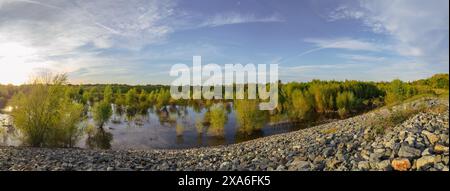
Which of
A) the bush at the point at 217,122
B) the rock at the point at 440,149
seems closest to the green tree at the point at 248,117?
the bush at the point at 217,122

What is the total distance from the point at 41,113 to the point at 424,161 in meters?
15.4

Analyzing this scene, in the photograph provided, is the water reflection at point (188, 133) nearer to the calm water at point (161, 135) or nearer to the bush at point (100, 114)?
the calm water at point (161, 135)

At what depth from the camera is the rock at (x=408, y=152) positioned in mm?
5699

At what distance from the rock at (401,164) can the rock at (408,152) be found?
0.98 feet

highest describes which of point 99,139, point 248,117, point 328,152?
point 328,152

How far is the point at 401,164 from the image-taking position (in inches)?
215

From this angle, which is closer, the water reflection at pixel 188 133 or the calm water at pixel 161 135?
the calm water at pixel 161 135

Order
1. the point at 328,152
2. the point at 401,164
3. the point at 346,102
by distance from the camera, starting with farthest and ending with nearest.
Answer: the point at 346,102 < the point at 328,152 < the point at 401,164

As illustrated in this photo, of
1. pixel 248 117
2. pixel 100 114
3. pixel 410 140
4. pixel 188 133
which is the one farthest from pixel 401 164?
pixel 100 114

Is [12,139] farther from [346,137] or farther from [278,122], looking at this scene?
[278,122]

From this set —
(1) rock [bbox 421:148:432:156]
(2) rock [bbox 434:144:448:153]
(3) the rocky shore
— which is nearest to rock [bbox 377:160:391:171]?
(3) the rocky shore

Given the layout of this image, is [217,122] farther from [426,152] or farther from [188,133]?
[426,152]

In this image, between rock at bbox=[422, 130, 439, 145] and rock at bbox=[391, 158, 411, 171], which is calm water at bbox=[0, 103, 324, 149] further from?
rock at bbox=[391, 158, 411, 171]
